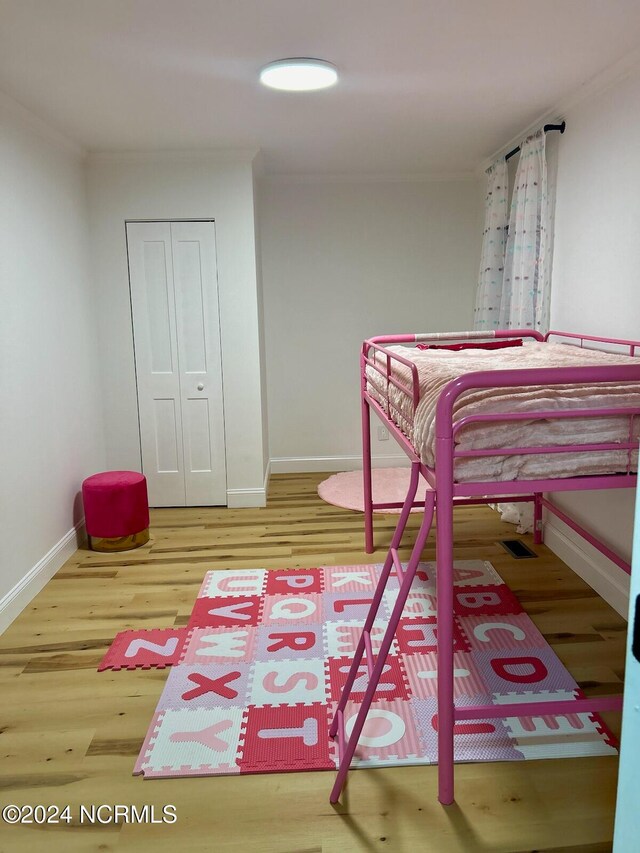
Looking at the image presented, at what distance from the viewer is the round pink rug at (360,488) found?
4.54m

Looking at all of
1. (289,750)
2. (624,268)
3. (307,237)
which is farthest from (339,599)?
(307,237)

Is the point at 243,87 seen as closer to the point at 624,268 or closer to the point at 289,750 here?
the point at 624,268

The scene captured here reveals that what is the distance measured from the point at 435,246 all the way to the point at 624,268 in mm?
2469

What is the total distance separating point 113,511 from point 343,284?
255 centimetres

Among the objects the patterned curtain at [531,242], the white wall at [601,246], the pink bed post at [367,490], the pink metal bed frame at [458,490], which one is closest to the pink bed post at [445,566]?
the pink metal bed frame at [458,490]

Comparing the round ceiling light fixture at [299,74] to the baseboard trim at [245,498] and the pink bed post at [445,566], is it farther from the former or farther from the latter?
the baseboard trim at [245,498]

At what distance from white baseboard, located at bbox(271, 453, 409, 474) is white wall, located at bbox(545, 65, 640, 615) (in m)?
2.04

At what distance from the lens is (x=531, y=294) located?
3648mm

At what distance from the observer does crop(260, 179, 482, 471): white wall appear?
510 cm

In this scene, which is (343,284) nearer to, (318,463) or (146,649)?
(318,463)

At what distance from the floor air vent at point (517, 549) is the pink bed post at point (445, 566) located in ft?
6.17

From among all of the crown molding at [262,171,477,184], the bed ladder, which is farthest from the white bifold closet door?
the bed ladder

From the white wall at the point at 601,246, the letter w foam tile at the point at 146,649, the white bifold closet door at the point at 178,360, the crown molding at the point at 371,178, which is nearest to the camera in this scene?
the letter w foam tile at the point at 146,649

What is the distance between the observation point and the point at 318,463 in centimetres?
541
